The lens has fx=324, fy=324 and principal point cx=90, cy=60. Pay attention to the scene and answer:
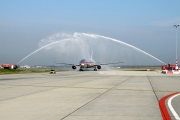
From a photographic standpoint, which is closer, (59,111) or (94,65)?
(59,111)

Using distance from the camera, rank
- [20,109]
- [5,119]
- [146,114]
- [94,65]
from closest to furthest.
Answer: [5,119] → [146,114] → [20,109] → [94,65]

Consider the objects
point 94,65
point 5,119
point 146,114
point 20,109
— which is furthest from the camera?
point 94,65

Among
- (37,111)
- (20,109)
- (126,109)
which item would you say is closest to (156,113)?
(126,109)

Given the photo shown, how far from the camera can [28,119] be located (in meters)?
10.0

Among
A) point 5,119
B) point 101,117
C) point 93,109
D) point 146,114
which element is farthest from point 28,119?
point 146,114

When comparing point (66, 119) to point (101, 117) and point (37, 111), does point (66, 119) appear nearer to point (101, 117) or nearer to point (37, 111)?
point (101, 117)

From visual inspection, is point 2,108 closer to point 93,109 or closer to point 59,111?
point 59,111

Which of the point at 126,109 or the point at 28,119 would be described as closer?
the point at 28,119

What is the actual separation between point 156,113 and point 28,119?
4.39 metres

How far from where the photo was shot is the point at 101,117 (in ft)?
34.2

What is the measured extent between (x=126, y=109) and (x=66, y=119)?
10.4 feet

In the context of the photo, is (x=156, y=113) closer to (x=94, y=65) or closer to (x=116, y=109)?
(x=116, y=109)

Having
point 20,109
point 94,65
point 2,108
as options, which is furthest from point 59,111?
point 94,65

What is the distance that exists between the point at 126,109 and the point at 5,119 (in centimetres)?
463
